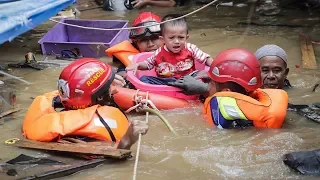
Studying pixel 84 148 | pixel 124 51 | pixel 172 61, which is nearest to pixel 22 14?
pixel 124 51

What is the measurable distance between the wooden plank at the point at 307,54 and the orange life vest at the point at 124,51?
2451 mm

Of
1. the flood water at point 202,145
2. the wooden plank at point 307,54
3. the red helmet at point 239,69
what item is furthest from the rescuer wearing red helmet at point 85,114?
the wooden plank at point 307,54

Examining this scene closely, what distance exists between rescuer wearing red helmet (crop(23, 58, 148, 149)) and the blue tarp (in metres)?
1.89

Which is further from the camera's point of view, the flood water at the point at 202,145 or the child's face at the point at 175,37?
the child's face at the point at 175,37

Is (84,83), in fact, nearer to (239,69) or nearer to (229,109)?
→ (229,109)

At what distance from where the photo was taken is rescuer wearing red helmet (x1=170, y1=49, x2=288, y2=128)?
15.9ft

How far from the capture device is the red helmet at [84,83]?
453 cm

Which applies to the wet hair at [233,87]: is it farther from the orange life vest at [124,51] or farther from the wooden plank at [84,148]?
the orange life vest at [124,51]

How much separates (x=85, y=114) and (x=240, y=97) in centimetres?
147

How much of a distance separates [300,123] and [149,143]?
5.25ft

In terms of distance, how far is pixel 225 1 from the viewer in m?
12.7

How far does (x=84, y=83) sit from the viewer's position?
4520 millimetres

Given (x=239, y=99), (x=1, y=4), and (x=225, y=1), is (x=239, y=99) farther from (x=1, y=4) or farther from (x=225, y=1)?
(x=225, y=1)

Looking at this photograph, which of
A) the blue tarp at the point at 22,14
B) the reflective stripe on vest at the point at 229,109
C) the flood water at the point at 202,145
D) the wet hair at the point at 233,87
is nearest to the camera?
the flood water at the point at 202,145
